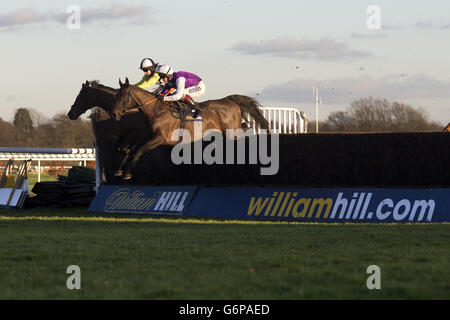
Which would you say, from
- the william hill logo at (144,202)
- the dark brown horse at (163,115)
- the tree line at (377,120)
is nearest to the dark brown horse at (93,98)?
the dark brown horse at (163,115)

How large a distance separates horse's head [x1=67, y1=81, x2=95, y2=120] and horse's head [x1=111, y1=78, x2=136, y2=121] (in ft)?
6.13

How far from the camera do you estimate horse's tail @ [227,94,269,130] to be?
22.2 metres

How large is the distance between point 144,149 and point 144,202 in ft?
4.14

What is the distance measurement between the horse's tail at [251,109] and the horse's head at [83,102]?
13.8 ft

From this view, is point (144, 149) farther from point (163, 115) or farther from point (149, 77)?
point (149, 77)

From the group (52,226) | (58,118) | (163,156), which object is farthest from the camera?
(58,118)

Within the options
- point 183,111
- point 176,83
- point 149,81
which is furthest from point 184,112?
point 149,81

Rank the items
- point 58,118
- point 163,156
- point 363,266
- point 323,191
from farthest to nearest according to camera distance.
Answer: point 58,118
point 163,156
point 323,191
point 363,266

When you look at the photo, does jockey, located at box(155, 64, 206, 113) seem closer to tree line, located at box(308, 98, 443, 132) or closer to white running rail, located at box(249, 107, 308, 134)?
white running rail, located at box(249, 107, 308, 134)

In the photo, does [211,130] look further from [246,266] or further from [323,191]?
[246,266]

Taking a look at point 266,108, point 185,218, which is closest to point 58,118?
point 266,108

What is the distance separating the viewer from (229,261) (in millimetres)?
8781

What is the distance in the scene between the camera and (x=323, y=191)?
52.3ft
